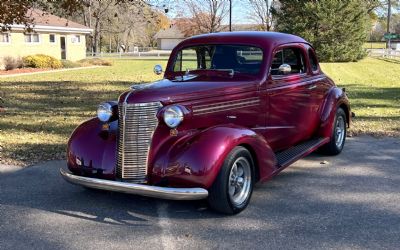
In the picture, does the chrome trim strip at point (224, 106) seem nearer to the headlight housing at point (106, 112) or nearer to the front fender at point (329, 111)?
the headlight housing at point (106, 112)

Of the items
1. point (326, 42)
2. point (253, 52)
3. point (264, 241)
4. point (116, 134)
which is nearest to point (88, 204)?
point (116, 134)

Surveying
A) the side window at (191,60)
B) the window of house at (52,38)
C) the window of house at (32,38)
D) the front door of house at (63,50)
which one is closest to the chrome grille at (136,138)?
the side window at (191,60)

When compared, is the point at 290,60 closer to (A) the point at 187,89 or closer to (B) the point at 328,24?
(A) the point at 187,89

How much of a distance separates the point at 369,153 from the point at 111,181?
462cm

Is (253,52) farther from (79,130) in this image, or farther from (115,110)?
(79,130)

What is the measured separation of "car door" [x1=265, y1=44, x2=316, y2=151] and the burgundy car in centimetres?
1

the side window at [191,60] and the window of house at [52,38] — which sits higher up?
the window of house at [52,38]

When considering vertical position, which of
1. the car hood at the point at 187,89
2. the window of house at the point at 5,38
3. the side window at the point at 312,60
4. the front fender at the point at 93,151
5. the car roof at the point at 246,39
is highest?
the window of house at the point at 5,38

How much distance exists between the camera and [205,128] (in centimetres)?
494

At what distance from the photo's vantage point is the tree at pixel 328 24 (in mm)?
36969

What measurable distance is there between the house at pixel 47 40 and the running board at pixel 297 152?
81.3ft

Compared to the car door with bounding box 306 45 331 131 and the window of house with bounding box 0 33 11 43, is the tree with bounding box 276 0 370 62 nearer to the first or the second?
the window of house with bounding box 0 33 11 43

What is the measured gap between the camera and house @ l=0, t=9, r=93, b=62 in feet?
103

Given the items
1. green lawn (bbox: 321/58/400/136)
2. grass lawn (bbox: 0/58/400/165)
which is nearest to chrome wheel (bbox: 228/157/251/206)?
grass lawn (bbox: 0/58/400/165)
